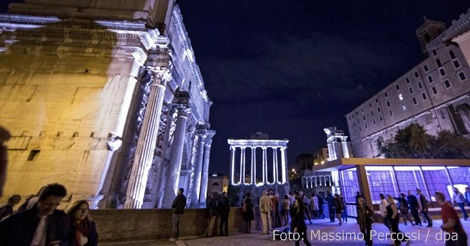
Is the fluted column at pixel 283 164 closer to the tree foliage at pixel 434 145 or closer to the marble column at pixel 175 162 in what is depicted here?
the tree foliage at pixel 434 145

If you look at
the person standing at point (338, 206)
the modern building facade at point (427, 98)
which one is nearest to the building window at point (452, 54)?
the modern building facade at point (427, 98)

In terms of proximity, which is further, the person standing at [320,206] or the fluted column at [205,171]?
the fluted column at [205,171]

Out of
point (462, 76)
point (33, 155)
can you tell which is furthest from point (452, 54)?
point (33, 155)

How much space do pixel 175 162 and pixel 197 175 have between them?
6.80 meters

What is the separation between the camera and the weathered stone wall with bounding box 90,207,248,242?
6.46 meters

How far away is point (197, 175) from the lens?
64.1 feet

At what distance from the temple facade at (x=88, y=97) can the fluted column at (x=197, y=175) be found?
5469 mm

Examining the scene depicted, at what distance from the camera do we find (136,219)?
6973 mm

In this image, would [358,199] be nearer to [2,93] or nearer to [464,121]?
[2,93]

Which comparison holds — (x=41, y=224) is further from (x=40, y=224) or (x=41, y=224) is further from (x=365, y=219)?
(x=365, y=219)

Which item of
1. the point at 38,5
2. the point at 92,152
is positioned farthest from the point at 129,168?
the point at 38,5

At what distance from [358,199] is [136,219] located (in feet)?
24.0

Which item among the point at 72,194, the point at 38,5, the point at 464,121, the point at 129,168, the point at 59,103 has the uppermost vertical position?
the point at 464,121

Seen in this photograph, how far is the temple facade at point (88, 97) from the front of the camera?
860 centimetres
